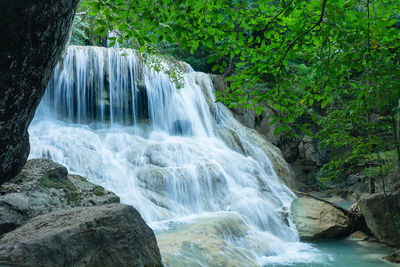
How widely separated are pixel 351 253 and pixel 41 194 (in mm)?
7049

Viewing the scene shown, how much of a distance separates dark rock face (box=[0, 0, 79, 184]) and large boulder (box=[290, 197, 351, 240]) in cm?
827

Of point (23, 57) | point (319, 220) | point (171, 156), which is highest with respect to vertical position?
point (23, 57)

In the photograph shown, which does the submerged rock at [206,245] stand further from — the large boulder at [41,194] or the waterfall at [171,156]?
the large boulder at [41,194]

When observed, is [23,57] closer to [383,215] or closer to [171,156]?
[383,215]

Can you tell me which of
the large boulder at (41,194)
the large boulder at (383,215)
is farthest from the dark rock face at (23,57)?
the large boulder at (383,215)

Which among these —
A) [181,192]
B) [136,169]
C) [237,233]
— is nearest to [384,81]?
[237,233]

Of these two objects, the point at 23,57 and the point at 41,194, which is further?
the point at 41,194

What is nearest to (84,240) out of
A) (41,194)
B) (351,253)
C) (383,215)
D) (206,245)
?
(41,194)

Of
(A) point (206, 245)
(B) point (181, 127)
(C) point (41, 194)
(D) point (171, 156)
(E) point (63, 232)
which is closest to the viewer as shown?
(E) point (63, 232)

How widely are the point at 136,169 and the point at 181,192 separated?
74.1 inches

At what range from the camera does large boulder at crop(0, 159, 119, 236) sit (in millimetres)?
4105

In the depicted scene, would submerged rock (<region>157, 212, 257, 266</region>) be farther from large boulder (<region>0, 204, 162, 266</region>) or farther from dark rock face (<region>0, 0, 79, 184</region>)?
dark rock face (<region>0, 0, 79, 184</region>)

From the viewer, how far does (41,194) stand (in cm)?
487

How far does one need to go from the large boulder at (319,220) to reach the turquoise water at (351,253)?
10.6 inches
